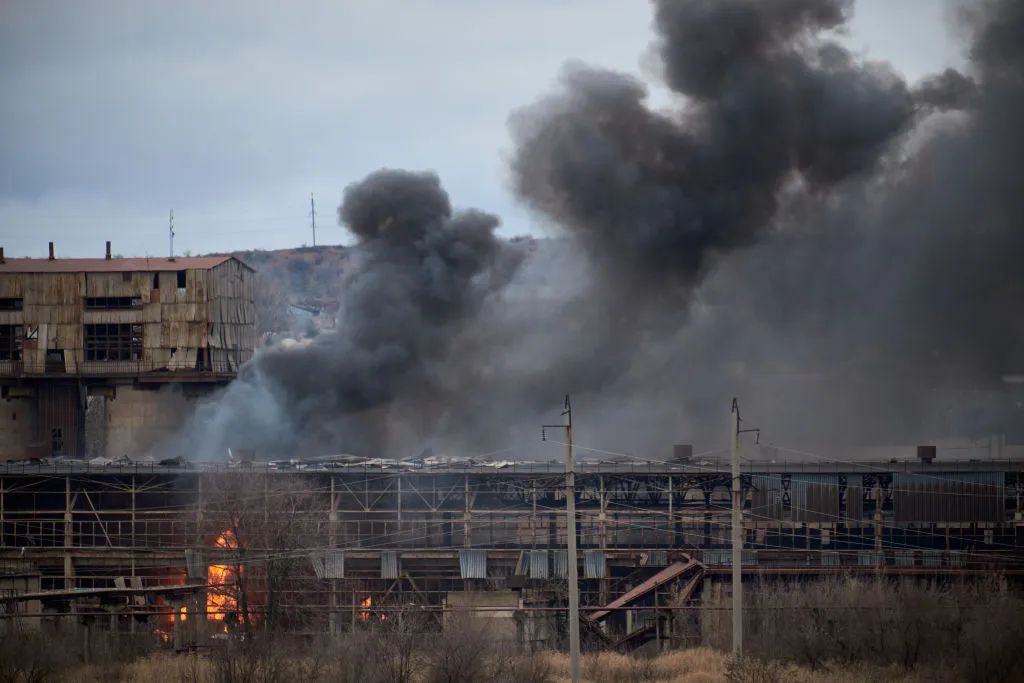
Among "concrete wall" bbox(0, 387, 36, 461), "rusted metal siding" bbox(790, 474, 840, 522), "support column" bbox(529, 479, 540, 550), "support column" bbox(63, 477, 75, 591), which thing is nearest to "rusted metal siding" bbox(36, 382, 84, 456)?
"concrete wall" bbox(0, 387, 36, 461)

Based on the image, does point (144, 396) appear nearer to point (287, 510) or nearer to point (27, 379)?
point (27, 379)

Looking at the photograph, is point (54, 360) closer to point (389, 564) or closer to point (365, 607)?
point (389, 564)

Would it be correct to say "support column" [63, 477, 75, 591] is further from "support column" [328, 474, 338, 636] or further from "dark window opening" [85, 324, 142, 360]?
"dark window opening" [85, 324, 142, 360]

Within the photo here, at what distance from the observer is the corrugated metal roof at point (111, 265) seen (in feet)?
174

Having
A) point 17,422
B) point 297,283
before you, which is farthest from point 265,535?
point 297,283

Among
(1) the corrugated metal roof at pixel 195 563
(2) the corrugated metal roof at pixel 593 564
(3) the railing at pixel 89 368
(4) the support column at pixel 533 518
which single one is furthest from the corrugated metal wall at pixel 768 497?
(3) the railing at pixel 89 368

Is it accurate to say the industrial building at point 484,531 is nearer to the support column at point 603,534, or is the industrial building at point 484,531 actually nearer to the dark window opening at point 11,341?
the support column at point 603,534

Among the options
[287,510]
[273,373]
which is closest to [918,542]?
[287,510]

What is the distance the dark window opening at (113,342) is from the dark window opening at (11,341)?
9.25ft

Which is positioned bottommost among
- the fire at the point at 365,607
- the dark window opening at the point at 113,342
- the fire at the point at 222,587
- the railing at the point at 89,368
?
the fire at the point at 365,607

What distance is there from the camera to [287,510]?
121 ft

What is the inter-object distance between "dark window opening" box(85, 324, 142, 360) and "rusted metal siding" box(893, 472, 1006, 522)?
31.2m

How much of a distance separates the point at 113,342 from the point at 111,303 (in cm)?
166

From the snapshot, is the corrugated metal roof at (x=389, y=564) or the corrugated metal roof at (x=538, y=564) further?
the corrugated metal roof at (x=389, y=564)
